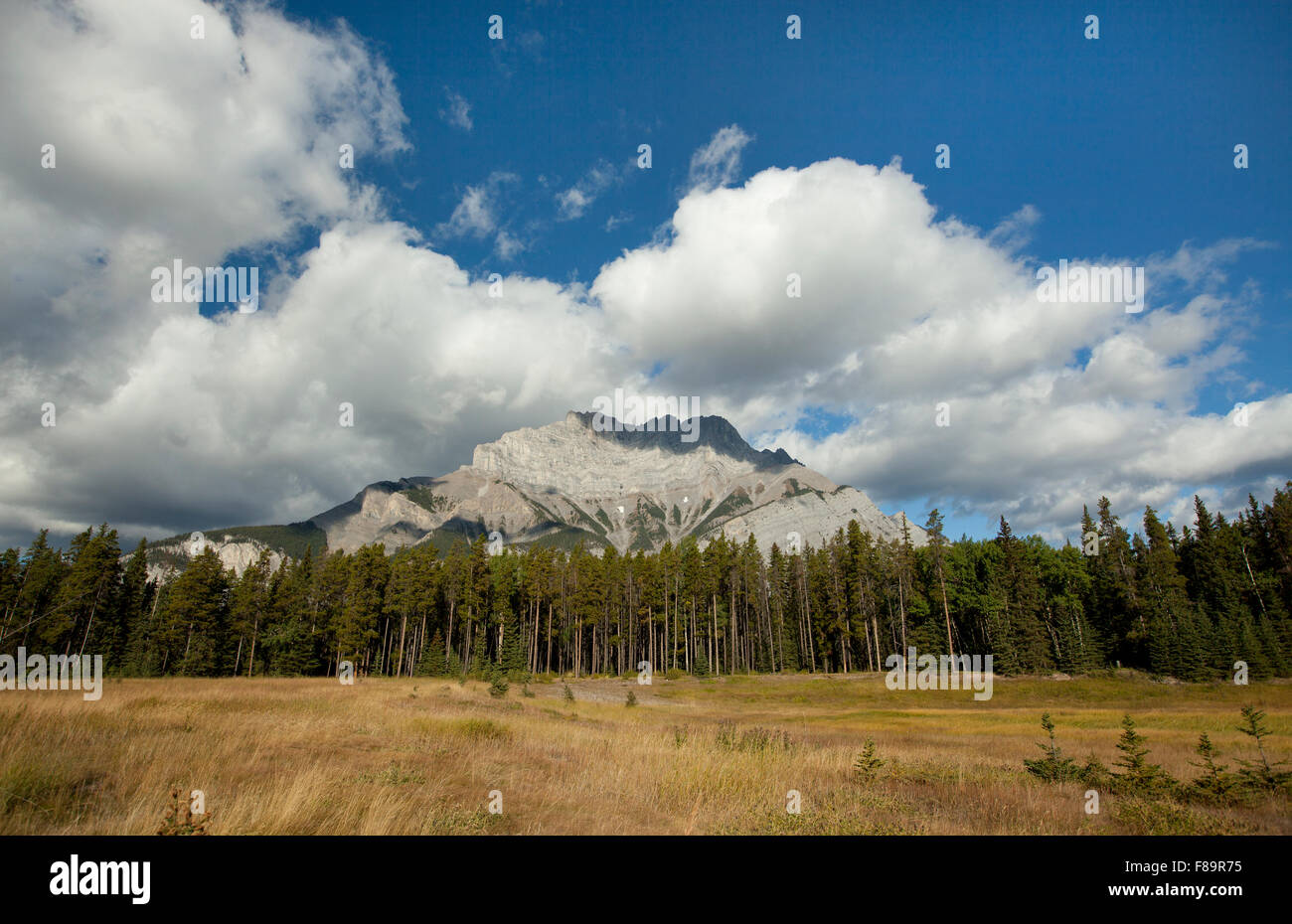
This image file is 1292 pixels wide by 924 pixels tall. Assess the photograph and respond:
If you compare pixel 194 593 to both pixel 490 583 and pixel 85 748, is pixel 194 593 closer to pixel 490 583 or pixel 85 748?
pixel 490 583

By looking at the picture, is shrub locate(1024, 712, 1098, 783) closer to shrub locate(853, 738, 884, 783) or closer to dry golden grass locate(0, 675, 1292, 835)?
dry golden grass locate(0, 675, 1292, 835)

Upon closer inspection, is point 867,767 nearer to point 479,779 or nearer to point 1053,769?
point 1053,769

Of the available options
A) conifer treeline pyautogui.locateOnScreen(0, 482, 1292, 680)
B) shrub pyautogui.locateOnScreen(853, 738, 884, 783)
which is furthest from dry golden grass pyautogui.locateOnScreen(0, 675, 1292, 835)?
conifer treeline pyautogui.locateOnScreen(0, 482, 1292, 680)

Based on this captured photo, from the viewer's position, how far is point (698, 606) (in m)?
78.2

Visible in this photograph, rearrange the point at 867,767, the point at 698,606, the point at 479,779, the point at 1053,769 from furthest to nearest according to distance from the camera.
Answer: the point at 698,606, the point at 1053,769, the point at 867,767, the point at 479,779

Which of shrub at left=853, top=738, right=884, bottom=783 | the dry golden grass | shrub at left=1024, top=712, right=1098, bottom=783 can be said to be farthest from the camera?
shrub at left=1024, top=712, right=1098, bottom=783

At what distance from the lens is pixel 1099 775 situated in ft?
42.1

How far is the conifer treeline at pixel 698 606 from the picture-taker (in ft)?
187

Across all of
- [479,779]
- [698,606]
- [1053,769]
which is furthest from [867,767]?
[698,606]

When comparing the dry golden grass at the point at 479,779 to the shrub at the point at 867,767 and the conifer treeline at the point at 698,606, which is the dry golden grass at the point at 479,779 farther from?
the conifer treeline at the point at 698,606

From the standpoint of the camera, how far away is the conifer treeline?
56884mm

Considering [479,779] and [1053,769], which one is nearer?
[479,779]
